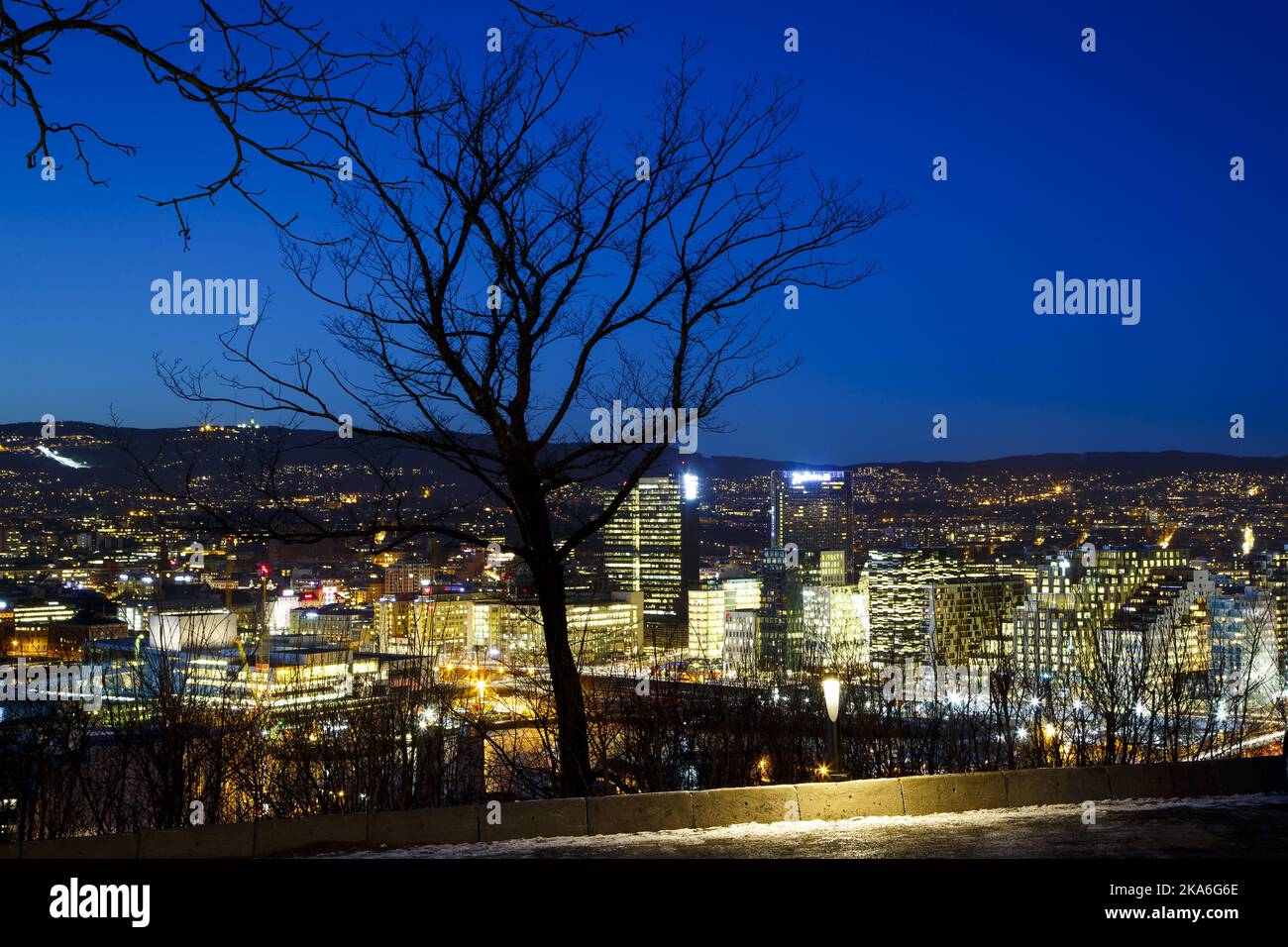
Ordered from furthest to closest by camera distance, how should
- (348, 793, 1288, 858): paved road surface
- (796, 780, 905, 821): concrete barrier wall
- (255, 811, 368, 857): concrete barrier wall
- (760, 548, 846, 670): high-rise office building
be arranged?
(760, 548, 846, 670): high-rise office building
(796, 780, 905, 821): concrete barrier wall
(255, 811, 368, 857): concrete barrier wall
(348, 793, 1288, 858): paved road surface

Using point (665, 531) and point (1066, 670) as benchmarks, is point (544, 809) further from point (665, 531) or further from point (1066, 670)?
point (665, 531)

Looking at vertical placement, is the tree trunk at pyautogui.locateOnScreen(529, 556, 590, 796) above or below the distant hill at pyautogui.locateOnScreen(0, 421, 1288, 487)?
below

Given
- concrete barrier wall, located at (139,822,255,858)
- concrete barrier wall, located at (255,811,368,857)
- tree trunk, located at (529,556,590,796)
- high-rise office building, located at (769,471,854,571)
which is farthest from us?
high-rise office building, located at (769,471,854,571)

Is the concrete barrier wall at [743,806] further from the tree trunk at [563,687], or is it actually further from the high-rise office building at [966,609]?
the high-rise office building at [966,609]

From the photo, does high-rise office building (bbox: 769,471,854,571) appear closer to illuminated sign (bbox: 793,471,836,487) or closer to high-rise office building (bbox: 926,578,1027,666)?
illuminated sign (bbox: 793,471,836,487)

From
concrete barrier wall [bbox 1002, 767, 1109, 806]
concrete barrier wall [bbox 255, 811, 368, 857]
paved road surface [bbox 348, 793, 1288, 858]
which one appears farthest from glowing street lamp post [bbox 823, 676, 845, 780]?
concrete barrier wall [bbox 255, 811, 368, 857]

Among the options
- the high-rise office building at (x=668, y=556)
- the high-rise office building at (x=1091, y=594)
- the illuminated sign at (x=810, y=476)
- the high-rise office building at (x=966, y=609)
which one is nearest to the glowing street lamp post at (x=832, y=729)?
the high-rise office building at (x=1091, y=594)

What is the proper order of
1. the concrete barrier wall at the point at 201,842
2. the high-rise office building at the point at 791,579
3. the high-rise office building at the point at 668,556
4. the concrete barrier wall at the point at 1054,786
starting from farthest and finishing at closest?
1. the high-rise office building at the point at 791,579
2. the high-rise office building at the point at 668,556
3. the concrete barrier wall at the point at 1054,786
4. the concrete barrier wall at the point at 201,842

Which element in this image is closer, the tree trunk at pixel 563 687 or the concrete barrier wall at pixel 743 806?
the concrete barrier wall at pixel 743 806
